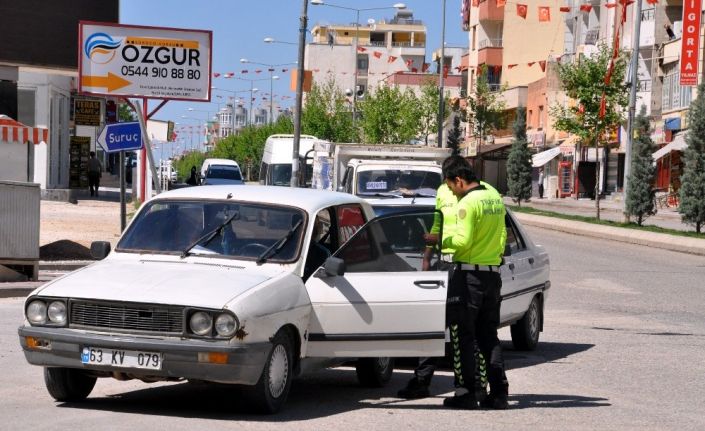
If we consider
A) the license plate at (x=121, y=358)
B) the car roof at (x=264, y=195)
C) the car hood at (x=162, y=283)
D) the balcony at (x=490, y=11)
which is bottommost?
the license plate at (x=121, y=358)

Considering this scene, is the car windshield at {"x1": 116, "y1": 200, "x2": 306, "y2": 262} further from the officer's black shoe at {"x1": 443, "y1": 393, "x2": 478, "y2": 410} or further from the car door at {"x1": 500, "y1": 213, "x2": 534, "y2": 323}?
the car door at {"x1": 500, "y1": 213, "x2": 534, "y2": 323}

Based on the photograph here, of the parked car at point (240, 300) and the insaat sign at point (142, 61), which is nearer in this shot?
the parked car at point (240, 300)

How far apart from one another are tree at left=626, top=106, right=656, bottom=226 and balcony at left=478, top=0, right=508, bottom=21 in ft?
179

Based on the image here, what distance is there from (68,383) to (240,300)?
150cm

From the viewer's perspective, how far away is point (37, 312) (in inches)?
349

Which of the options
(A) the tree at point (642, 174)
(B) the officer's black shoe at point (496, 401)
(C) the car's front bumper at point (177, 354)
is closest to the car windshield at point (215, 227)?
(C) the car's front bumper at point (177, 354)

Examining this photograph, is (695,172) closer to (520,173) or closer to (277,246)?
(520,173)

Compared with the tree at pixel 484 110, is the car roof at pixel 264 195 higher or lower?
lower

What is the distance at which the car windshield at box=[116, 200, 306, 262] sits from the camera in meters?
9.72

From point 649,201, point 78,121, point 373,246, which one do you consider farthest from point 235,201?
point 78,121

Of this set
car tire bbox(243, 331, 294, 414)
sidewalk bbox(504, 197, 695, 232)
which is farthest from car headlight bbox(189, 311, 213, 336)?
sidewalk bbox(504, 197, 695, 232)

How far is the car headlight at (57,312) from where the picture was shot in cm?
877

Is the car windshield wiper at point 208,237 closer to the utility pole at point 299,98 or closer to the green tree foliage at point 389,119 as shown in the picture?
the utility pole at point 299,98

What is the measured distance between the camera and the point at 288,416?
29.8 feet
